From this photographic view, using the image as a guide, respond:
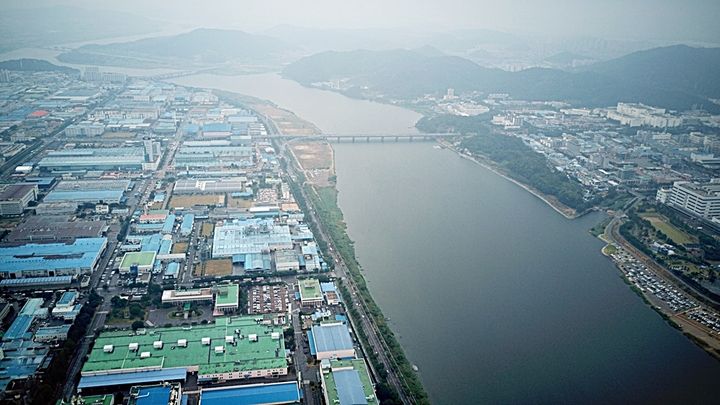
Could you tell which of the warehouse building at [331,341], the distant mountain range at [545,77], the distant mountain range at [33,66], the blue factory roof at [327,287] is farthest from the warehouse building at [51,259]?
the distant mountain range at [545,77]

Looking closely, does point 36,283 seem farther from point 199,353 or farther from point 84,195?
point 84,195

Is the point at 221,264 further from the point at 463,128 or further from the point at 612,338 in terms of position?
the point at 463,128

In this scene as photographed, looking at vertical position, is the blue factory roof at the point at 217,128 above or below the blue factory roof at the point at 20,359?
above

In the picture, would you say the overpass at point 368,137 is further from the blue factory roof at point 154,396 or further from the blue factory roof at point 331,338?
the blue factory roof at point 154,396

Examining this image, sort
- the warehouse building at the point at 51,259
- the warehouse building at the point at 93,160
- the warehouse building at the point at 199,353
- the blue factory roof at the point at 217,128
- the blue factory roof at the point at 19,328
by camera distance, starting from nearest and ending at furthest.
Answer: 1. the warehouse building at the point at 199,353
2. the blue factory roof at the point at 19,328
3. the warehouse building at the point at 51,259
4. the warehouse building at the point at 93,160
5. the blue factory roof at the point at 217,128

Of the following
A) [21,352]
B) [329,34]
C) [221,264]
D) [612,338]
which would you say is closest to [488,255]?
[612,338]

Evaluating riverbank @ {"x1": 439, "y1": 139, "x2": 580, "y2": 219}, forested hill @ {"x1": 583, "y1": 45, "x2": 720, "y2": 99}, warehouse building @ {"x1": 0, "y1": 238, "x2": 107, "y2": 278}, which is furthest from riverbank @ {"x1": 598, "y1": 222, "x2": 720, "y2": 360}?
forested hill @ {"x1": 583, "y1": 45, "x2": 720, "y2": 99}

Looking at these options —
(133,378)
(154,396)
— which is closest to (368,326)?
(154,396)
